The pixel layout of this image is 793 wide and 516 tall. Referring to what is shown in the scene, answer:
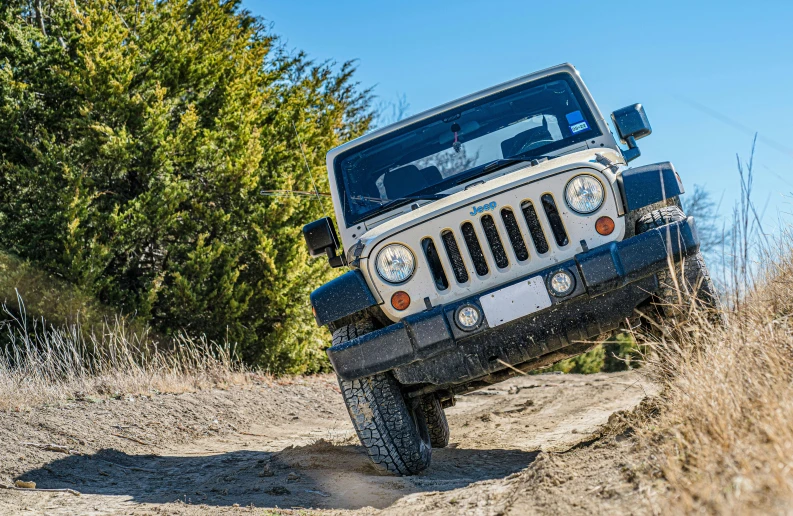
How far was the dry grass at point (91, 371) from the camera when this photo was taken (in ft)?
25.7

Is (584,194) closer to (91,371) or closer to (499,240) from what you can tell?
(499,240)

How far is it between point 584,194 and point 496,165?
907mm

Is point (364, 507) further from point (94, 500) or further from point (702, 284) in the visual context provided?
point (702, 284)

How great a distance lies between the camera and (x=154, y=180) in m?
11.6

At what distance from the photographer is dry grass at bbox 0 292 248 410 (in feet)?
25.7

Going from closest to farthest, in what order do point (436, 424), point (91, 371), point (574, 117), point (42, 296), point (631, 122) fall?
1. point (631, 122)
2. point (574, 117)
3. point (436, 424)
4. point (91, 371)
5. point (42, 296)

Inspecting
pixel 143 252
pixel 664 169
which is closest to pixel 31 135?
pixel 143 252

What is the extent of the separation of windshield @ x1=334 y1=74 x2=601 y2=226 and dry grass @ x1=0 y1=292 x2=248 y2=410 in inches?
157

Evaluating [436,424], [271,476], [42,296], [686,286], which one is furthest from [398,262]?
[42,296]

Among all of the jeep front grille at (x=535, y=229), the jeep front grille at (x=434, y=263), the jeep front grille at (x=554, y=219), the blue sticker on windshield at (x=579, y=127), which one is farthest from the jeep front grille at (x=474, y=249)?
the blue sticker on windshield at (x=579, y=127)

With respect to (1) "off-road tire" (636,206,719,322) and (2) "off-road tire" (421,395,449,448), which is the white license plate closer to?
(1) "off-road tire" (636,206,719,322)

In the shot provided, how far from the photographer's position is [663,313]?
434cm

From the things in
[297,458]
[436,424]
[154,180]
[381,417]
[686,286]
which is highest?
[154,180]

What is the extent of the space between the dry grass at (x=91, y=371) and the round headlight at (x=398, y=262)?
448cm
